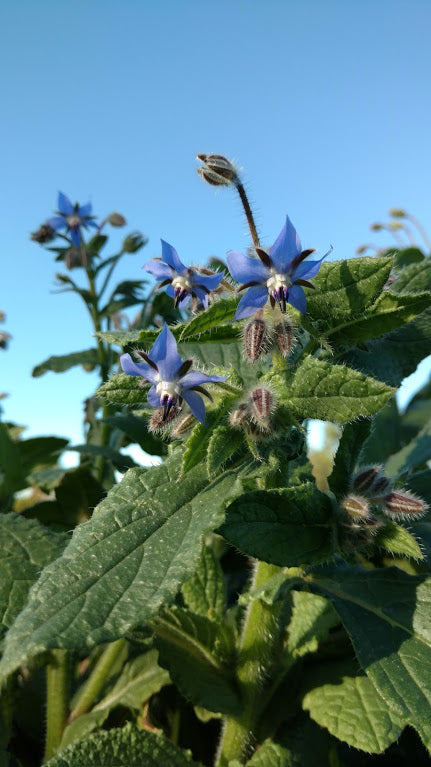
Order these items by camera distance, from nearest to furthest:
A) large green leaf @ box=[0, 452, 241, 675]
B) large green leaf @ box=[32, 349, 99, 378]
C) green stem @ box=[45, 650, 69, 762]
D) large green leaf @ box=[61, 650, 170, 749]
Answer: large green leaf @ box=[0, 452, 241, 675] < large green leaf @ box=[61, 650, 170, 749] < green stem @ box=[45, 650, 69, 762] < large green leaf @ box=[32, 349, 99, 378]

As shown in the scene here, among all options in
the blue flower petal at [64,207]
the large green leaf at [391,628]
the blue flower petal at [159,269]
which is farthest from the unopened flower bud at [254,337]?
the blue flower petal at [64,207]

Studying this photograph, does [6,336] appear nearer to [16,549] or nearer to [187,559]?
[16,549]

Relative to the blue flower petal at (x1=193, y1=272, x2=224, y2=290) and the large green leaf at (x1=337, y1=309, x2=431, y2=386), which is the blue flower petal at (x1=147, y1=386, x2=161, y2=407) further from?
the large green leaf at (x1=337, y1=309, x2=431, y2=386)

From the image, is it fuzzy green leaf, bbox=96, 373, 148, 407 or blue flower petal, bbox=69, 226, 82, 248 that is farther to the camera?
blue flower petal, bbox=69, 226, 82, 248

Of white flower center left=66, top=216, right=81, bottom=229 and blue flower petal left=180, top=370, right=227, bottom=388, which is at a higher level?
white flower center left=66, top=216, right=81, bottom=229

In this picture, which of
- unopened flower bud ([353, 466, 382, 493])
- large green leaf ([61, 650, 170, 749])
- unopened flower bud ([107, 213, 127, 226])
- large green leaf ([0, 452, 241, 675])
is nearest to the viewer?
large green leaf ([0, 452, 241, 675])

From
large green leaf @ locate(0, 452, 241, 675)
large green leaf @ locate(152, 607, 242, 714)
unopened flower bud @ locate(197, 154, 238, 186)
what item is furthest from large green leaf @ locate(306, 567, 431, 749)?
unopened flower bud @ locate(197, 154, 238, 186)

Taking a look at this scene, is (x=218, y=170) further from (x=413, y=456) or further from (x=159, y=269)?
(x=413, y=456)
